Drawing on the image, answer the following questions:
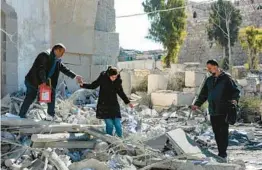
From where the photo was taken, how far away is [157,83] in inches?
658

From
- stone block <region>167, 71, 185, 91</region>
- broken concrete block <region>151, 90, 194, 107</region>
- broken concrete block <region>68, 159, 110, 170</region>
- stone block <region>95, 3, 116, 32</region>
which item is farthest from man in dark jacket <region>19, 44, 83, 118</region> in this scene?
stone block <region>167, 71, 185, 91</region>

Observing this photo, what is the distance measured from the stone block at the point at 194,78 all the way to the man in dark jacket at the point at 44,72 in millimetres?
10069

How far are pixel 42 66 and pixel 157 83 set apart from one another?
10.2 m

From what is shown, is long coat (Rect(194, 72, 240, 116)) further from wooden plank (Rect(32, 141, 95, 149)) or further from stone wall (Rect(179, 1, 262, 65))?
stone wall (Rect(179, 1, 262, 65))

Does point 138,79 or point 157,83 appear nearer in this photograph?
point 157,83

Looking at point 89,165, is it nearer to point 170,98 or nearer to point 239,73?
point 170,98

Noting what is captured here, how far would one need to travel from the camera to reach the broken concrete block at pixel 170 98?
49.1ft

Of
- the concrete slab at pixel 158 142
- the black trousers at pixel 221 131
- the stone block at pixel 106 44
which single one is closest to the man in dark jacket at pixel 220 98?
the black trousers at pixel 221 131

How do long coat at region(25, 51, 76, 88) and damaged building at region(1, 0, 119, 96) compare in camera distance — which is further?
damaged building at region(1, 0, 119, 96)

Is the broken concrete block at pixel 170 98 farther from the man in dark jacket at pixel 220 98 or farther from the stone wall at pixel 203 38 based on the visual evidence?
the stone wall at pixel 203 38

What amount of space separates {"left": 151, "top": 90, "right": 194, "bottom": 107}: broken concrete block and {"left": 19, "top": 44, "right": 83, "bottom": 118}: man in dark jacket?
8207mm

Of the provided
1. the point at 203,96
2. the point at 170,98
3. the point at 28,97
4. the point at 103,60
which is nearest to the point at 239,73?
the point at 170,98

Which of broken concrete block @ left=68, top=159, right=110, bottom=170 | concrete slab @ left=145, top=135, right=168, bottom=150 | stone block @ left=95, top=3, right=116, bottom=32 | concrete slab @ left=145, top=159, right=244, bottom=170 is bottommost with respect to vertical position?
concrete slab @ left=145, top=159, right=244, bottom=170

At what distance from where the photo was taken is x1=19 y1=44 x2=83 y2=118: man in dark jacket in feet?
22.4
